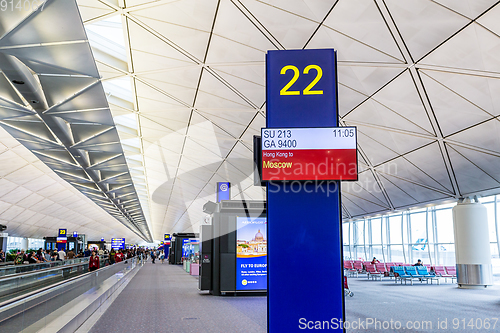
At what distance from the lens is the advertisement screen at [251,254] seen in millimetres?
16078

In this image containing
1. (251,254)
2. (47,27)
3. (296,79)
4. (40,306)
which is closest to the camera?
(296,79)

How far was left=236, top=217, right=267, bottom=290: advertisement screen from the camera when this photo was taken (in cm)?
1608

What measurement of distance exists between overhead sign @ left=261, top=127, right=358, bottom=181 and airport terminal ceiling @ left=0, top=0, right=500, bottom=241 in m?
6.94

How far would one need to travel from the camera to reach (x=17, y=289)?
412 inches

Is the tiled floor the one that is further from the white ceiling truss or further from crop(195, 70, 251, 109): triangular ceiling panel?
the white ceiling truss

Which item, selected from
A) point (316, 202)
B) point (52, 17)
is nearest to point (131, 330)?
point (316, 202)

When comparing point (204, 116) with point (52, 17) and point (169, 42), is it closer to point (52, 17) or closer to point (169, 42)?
point (169, 42)

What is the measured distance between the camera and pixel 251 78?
16.3 meters

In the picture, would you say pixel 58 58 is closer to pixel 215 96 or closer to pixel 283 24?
pixel 215 96

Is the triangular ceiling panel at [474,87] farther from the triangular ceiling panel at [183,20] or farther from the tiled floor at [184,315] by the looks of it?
the tiled floor at [184,315]

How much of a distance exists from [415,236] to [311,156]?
2811 centimetres

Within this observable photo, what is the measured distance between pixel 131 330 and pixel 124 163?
89.9 ft

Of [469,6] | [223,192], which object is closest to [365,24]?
[469,6]

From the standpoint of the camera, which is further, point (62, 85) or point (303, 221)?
point (62, 85)
